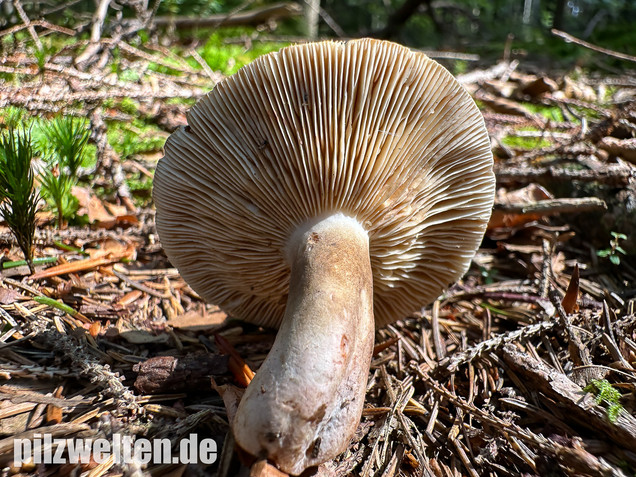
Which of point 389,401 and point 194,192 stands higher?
point 194,192

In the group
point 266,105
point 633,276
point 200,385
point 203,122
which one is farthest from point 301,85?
point 633,276

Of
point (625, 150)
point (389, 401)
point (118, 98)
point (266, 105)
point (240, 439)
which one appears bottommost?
point (389, 401)

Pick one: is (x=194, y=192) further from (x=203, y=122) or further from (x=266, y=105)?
(x=266, y=105)

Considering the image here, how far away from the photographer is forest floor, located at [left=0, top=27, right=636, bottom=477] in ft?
4.58

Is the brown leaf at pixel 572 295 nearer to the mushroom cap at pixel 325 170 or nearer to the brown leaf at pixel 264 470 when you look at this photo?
the mushroom cap at pixel 325 170

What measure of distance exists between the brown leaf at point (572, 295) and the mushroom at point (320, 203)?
490mm

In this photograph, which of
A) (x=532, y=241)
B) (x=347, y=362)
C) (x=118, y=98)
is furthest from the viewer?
(x=118, y=98)

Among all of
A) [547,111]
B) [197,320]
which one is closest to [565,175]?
[547,111]

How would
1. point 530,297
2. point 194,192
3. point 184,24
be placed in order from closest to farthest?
1. point 194,192
2. point 530,297
3. point 184,24

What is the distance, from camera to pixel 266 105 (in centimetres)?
158

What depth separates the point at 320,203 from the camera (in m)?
1.80

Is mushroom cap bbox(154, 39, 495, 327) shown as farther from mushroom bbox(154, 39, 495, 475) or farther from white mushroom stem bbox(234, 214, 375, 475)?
white mushroom stem bbox(234, 214, 375, 475)

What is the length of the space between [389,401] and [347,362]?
34 cm

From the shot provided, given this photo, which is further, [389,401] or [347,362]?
[389,401]
